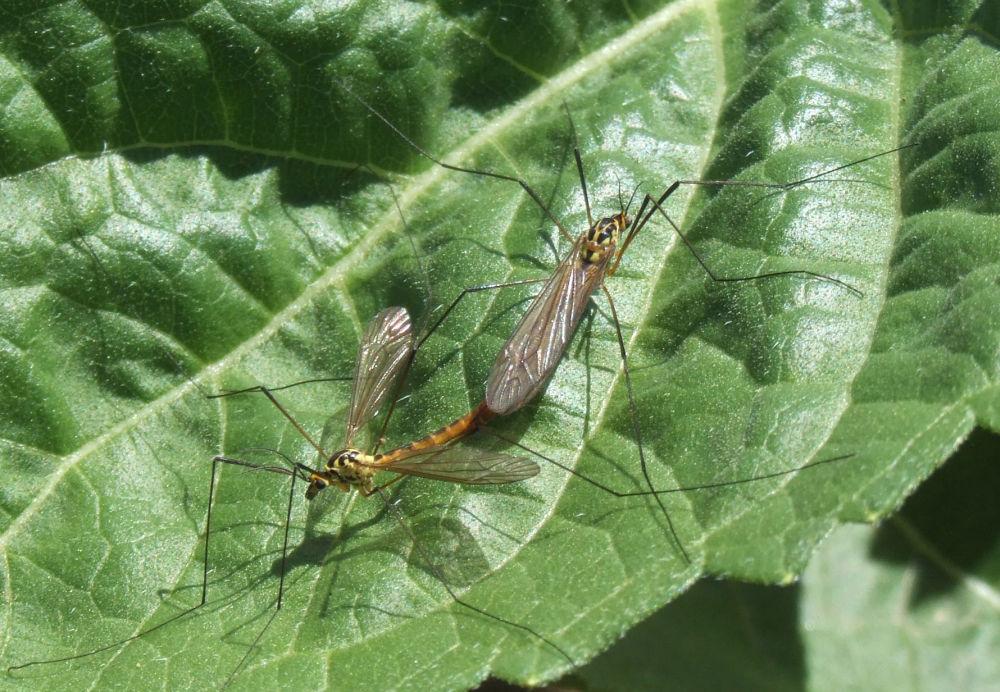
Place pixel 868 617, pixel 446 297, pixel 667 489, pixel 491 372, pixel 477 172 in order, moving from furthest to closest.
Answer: pixel 868 617
pixel 477 172
pixel 446 297
pixel 491 372
pixel 667 489

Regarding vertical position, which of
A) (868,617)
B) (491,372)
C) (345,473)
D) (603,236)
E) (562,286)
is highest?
(603,236)

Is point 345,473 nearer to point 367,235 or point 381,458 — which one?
point 381,458

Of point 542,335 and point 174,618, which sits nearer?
point 174,618

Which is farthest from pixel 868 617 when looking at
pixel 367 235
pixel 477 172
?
pixel 367 235

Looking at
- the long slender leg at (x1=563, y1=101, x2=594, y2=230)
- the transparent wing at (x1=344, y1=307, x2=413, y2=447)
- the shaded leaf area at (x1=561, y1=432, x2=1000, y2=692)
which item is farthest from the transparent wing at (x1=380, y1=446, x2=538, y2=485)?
the shaded leaf area at (x1=561, y1=432, x2=1000, y2=692)

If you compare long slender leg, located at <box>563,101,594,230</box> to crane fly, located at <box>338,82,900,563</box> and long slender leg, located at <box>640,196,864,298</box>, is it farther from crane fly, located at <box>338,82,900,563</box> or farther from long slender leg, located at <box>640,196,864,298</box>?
long slender leg, located at <box>640,196,864,298</box>

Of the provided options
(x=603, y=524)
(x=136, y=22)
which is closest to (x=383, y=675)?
(x=603, y=524)

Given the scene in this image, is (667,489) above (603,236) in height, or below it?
below
